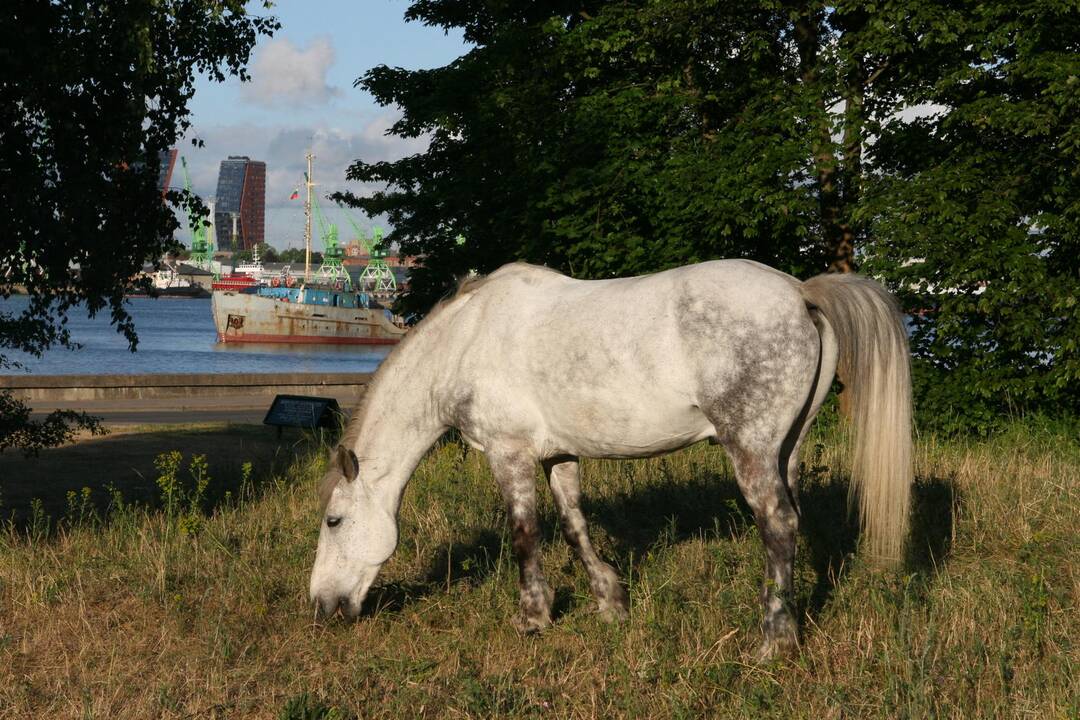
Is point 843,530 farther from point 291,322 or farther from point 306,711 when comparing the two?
point 291,322

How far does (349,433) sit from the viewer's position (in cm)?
684

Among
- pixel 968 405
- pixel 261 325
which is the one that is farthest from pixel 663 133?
pixel 261 325

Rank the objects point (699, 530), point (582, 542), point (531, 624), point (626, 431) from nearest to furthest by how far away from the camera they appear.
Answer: point (626, 431)
point (531, 624)
point (582, 542)
point (699, 530)

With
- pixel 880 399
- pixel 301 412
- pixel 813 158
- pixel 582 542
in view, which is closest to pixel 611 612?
pixel 582 542

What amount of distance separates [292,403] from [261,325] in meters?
81.5

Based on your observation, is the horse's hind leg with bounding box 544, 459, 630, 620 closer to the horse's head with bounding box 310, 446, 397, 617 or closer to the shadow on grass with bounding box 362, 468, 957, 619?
the shadow on grass with bounding box 362, 468, 957, 619

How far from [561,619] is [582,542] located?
489 millimetres

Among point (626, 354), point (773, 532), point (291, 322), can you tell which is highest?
point (626, 354)

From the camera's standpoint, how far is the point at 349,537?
6695 mm

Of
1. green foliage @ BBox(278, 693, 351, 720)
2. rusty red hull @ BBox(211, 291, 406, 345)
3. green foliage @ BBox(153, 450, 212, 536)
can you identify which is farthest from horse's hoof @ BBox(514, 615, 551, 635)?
rusty red hull @ BBox(211, 291, 406, 345)

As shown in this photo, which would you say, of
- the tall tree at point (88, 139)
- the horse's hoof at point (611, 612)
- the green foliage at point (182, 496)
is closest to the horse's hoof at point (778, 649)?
the horse's hoof at point (611, 612)

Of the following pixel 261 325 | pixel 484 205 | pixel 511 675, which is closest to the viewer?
pixel 511 675

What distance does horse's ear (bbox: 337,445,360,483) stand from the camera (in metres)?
6.64

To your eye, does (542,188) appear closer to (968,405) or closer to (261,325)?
(968,405)
